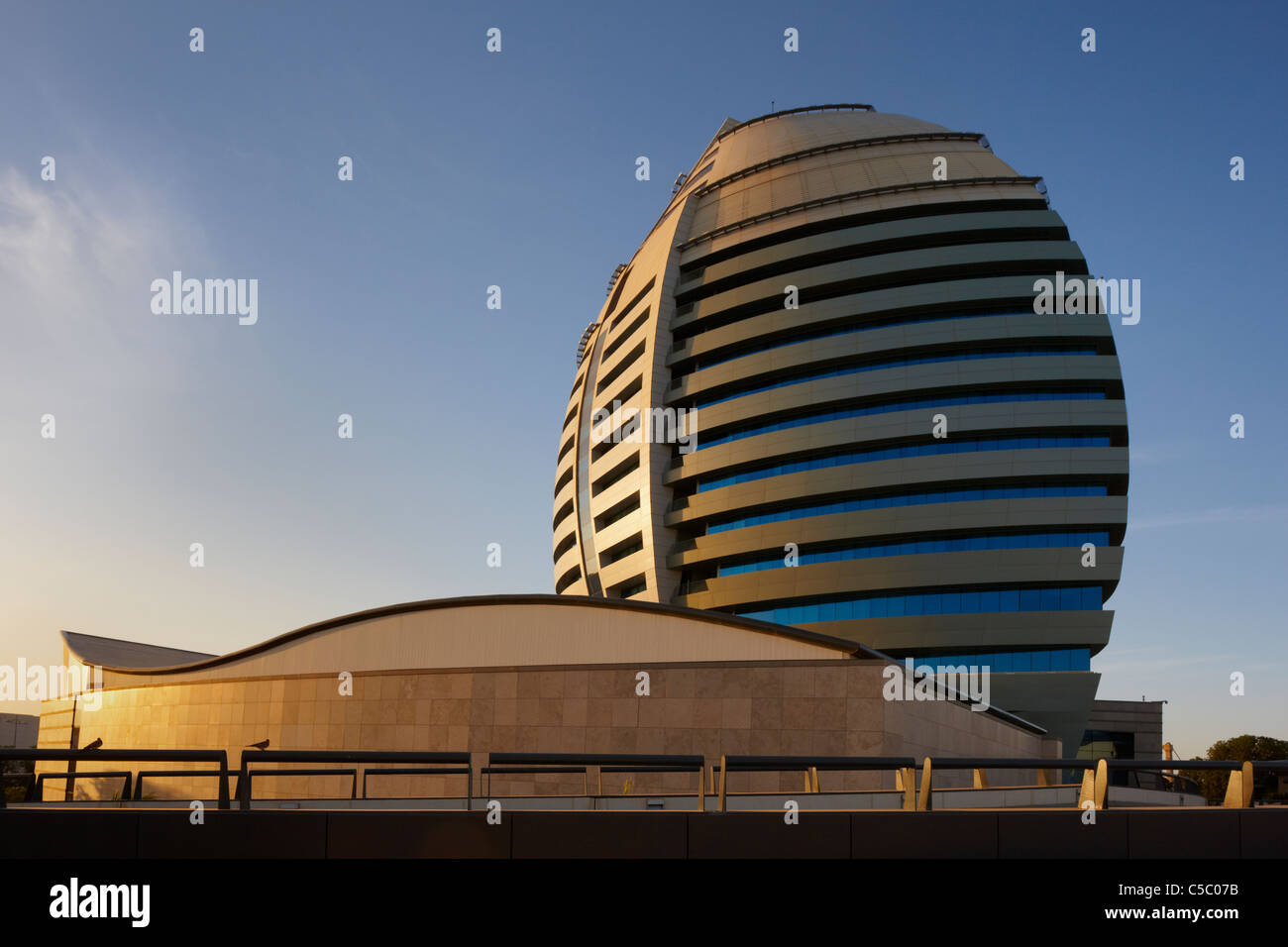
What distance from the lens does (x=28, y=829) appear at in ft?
28.9

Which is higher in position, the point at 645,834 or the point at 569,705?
the point at 645,834

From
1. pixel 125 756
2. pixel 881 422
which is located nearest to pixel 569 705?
pixel 125 756

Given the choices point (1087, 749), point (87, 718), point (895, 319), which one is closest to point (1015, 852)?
point (87, 718)

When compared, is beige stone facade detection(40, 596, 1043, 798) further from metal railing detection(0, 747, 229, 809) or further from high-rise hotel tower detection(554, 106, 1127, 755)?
high-rise hotel tower detection(554, 106, 1127, 755)

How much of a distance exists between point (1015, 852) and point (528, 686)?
17.9 m

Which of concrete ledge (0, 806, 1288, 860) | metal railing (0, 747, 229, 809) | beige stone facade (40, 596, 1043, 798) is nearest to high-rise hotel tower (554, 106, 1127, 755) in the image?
beige stone facade (40, 596, 1043, 798)

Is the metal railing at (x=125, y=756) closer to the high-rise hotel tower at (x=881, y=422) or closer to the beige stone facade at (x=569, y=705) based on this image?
the beige stone facade at (x=569, y=705)

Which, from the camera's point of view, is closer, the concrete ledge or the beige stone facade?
the concrete ledge

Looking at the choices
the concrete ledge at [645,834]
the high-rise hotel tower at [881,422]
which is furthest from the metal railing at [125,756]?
the high-rise hotel tower at [881,422]

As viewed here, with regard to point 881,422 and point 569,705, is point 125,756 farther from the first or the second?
point 881,422

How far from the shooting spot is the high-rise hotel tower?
59.5m

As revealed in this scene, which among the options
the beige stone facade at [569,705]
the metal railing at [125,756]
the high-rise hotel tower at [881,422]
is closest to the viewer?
the metal railing at [125,756]

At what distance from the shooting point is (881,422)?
62.4m

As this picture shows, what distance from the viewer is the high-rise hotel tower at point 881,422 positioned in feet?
195
